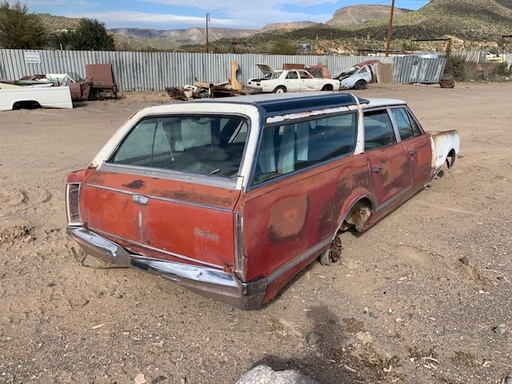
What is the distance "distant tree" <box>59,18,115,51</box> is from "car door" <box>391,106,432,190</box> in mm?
36396

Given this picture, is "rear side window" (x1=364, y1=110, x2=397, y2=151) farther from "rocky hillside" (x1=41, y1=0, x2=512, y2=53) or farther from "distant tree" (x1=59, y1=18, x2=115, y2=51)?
"rocky hillside" (x1=41, y1=0, x2=512, y2=53)

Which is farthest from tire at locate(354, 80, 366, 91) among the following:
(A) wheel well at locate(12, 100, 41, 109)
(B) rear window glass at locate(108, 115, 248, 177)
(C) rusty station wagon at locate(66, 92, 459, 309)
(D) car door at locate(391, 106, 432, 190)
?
(B) rear window glass at locate(108, 115, 248, 177)

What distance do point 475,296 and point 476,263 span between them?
0.64m

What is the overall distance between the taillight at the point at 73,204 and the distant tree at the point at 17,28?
104 ft

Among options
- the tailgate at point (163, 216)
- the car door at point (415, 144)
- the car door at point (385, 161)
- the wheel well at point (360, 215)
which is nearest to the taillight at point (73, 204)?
the tailgate at point (163, 216)

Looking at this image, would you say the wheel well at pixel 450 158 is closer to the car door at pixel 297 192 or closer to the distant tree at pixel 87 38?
the car door at pixel 297 192

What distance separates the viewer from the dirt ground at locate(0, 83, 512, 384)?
102 inches

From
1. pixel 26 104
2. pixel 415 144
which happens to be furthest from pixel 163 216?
pixel 26 104

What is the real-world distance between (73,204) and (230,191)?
1.55 meters

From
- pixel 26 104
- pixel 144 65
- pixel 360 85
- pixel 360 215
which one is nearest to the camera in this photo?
pixel 360 215

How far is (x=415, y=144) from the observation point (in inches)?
193

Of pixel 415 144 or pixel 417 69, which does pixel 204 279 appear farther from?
pixel 417 69

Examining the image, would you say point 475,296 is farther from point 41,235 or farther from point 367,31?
point 367,31

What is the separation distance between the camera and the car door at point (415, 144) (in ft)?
15.7
